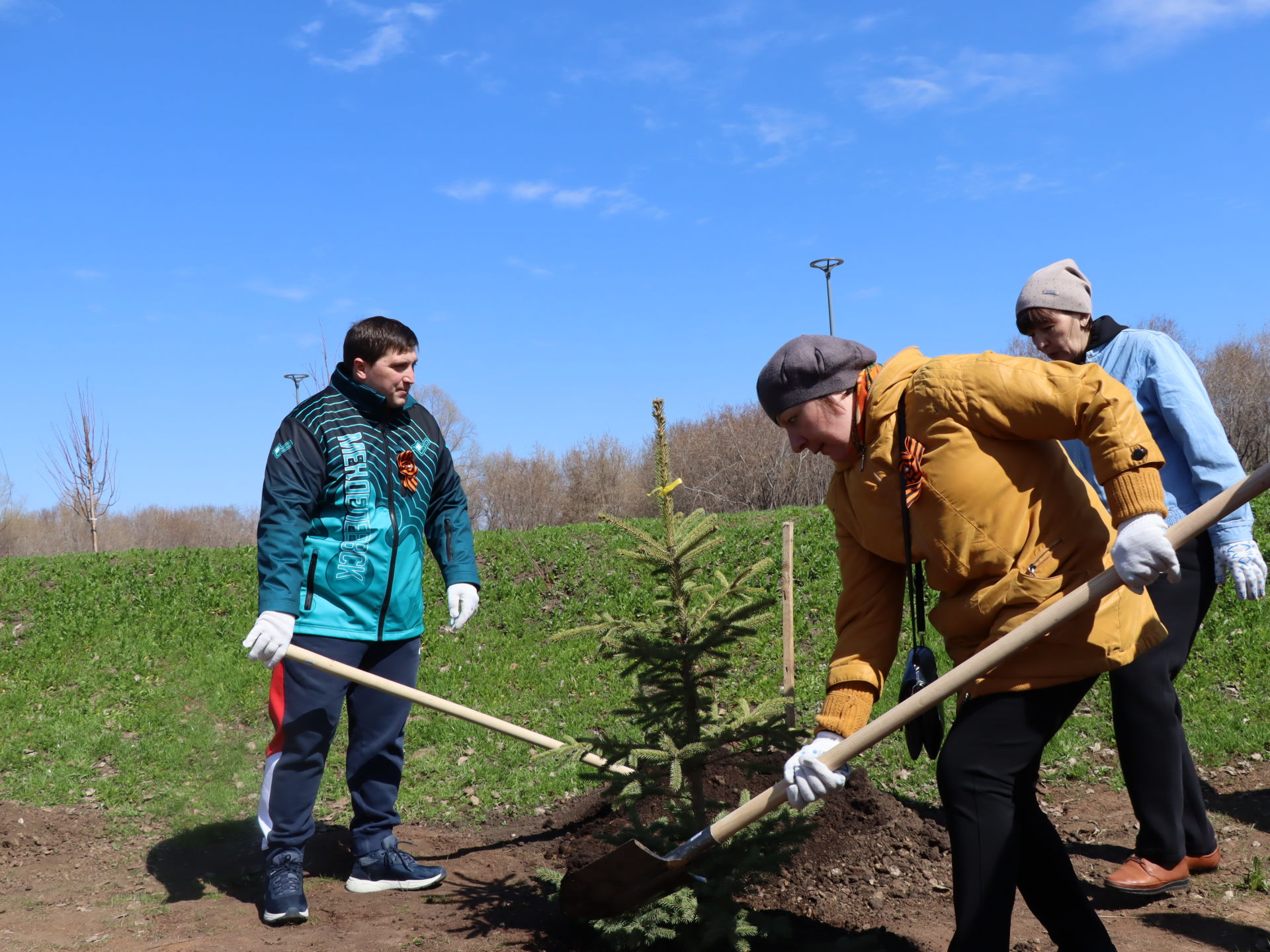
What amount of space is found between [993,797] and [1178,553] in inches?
63.5

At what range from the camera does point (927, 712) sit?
9.10 ft

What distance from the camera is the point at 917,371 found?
2568 millimetres

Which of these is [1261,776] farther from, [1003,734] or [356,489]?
[356,489]

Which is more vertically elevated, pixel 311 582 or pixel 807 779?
pixel 311 582

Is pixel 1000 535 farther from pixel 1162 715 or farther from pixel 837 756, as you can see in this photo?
pixel 1162 715

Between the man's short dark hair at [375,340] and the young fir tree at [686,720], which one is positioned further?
the man's short dark hair at [375,340]

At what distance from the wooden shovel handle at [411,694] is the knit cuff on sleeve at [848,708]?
975mm

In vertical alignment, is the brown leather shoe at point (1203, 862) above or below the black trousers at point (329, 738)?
below

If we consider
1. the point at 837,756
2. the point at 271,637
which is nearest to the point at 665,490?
the point at 837,756

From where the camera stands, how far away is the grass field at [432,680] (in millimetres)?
5836

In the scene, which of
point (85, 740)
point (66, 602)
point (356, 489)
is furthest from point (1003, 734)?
point (66, 602)

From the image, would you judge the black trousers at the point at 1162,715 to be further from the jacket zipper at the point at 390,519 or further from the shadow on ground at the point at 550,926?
the jacket zipper at the point at 390,519

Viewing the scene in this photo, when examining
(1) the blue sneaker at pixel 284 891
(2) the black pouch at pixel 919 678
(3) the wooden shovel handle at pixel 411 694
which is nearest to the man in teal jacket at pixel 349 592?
(1) the blue sneaker at pixel 284 891

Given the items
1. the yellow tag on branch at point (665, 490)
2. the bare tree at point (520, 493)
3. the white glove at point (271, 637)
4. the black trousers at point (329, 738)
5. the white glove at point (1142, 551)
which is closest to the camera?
the white glove at point (1142, 551)
